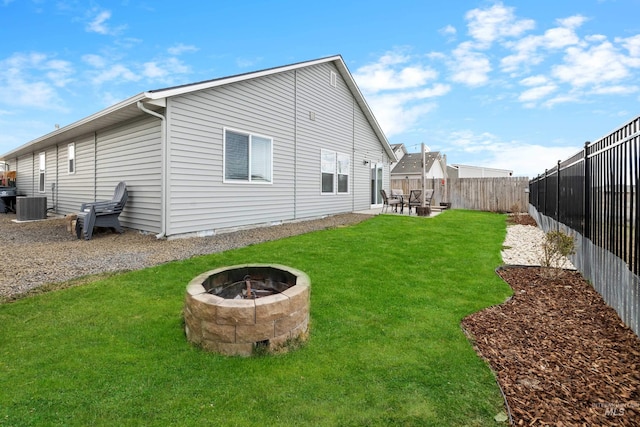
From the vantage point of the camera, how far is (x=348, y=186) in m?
14.0

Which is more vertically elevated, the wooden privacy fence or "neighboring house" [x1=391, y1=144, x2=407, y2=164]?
"neighboring house" [x1=391, y1=144, x2=407, y2=164]

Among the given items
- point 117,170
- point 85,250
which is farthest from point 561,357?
point 117,170

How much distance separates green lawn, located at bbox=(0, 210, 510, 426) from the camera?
202 centimetres

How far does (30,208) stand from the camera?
11.7 meters

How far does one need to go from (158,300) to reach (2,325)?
4.49 ft

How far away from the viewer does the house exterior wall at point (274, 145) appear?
762 centimetres

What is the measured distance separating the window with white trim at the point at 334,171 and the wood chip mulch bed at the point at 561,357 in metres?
8.91

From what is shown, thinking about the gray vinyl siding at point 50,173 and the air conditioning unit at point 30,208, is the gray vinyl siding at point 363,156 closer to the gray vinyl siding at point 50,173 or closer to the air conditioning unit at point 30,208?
the air conditioning unit at point 30,208

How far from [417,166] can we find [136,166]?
27013 millimetres

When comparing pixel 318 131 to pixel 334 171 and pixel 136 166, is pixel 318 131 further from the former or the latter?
pixel 136 166

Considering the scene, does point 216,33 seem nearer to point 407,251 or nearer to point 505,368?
point 407,251

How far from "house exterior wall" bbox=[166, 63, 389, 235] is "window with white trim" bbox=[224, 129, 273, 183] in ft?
0.60

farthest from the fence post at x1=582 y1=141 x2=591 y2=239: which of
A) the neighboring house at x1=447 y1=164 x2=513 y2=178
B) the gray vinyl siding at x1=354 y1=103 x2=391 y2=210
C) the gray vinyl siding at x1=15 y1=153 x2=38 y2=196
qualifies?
the neighboring house at x1=447 y1=164 x2=513 y2=178

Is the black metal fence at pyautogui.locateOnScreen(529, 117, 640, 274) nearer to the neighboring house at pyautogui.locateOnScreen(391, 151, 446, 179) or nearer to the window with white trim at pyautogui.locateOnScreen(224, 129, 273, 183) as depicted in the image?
the window with white trim at pyautogui.locateOnScreen(224, 129, 273, 183)
